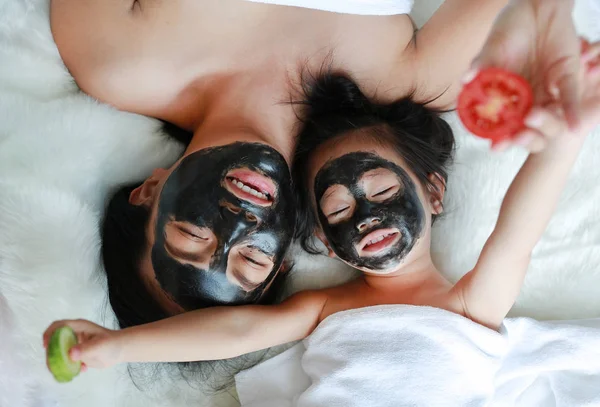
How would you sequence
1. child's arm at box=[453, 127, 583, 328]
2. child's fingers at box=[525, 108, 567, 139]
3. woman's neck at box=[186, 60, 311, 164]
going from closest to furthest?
1. child's fingers at box=[525, 108, 567, 139]
2. child's arm at box=[453, 127, 583, 328]
3. woman's neck at box=[186, 60, 311, 164]

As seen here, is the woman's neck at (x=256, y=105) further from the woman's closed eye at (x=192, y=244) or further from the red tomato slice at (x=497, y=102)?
the red tomato slice at (x=497, y=102)

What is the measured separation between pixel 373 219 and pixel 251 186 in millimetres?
206

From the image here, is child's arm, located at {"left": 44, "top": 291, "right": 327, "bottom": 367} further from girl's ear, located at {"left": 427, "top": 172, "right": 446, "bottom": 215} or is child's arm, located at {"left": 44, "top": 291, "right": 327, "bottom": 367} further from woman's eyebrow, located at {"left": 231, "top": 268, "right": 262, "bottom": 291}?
girl's ear, located at {"left": 427, "top": 172, "right": 446, "bottom": 215}

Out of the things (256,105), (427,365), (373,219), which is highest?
(256,105)

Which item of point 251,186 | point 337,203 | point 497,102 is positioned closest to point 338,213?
point 337,203

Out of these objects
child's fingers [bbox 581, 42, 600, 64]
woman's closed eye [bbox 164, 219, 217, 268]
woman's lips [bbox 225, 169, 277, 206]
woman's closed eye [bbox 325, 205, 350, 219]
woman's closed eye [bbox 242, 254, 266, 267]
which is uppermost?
child's fingers [bbox 581, 42, 600, 64]

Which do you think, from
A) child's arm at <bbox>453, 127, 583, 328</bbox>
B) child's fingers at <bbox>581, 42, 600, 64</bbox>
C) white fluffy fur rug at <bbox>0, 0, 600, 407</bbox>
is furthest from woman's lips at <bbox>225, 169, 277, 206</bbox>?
child's fingers at <bbox>581, 42, 600, 64</bbox>

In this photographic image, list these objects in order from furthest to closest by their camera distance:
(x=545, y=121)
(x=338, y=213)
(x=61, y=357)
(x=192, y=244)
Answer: (x=338, y=213) < (x=192, y=244) < (x=61, y=357) < (x=545, y=121)

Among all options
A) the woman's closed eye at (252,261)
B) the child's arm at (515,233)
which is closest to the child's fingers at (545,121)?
the child's arm at (515,233)

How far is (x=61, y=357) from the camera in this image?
75 cm

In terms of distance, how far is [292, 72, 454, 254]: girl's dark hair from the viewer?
1010mm

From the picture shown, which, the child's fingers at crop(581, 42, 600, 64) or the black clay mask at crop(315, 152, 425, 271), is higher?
the child's fingers at crop(581, 42, 600, 64)

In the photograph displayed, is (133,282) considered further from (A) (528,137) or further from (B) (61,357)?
(A) (528,137)

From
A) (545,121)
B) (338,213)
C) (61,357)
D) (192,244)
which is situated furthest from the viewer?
(338,213)
